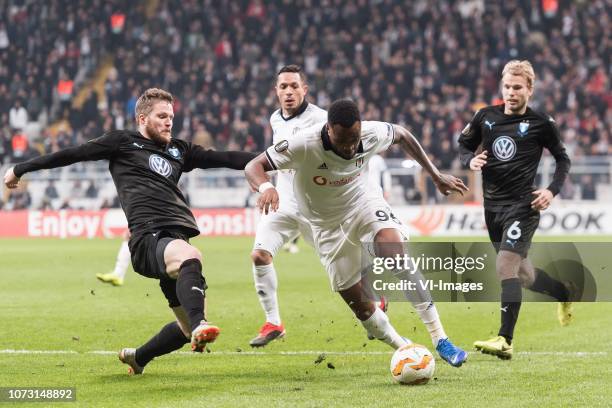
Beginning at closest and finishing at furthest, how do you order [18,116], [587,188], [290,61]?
[587,188] < [18,116] < [290,61]

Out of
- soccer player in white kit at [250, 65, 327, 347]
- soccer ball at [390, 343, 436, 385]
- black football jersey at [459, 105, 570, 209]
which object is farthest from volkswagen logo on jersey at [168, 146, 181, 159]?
black football jersey at [459, 105, 570, 209]

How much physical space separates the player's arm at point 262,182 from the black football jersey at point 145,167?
1.64ft

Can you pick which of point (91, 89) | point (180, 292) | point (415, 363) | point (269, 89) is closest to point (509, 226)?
point (415, 363)

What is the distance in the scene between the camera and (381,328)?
24.9ft

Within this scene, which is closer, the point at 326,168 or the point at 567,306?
the point at 326,168

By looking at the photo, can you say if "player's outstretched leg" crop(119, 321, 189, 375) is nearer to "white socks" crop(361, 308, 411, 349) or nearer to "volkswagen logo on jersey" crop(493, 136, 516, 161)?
"white socks" crop(361, 308, 411, 349)

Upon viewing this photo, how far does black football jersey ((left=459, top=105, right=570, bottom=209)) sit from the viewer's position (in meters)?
8.52

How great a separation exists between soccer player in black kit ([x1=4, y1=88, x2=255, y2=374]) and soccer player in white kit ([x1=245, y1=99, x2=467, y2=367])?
1.93ft

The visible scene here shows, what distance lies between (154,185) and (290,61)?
26050 mm

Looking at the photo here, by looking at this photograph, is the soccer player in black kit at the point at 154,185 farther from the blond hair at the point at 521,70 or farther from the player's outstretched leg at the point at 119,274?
the player's outstretched leg at the point at 119,274

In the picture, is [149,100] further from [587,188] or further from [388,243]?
[587,188]

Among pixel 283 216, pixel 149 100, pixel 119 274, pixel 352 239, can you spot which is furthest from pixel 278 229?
pixel 119 274

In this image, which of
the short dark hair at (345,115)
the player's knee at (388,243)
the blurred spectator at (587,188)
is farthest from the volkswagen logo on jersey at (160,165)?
the blurred spectator at (587,188)

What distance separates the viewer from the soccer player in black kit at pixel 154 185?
6.89 metres
